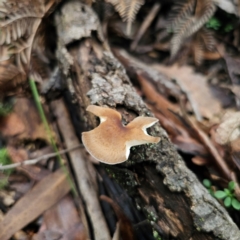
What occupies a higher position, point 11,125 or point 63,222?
point 11,125

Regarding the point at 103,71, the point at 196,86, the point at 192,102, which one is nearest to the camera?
the point at 103,71

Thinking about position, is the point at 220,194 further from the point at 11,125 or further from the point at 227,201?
the point at 11,125

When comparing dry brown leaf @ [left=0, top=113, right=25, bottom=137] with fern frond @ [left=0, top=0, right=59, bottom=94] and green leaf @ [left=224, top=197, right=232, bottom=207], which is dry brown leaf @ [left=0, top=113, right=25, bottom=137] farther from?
green leaf @ [left=224, top=197, right=232, bottom=207]

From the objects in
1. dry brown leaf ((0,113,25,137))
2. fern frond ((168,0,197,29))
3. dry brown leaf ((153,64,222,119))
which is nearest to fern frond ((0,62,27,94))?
dry brown leaf ((0,113,25,137))

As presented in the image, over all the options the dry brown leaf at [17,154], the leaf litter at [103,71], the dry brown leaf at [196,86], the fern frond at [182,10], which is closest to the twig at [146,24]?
the leaf litter at [103,71]

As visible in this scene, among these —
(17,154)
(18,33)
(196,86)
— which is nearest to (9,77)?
(18,33)

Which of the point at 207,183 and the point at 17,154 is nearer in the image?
the point at 207,183
